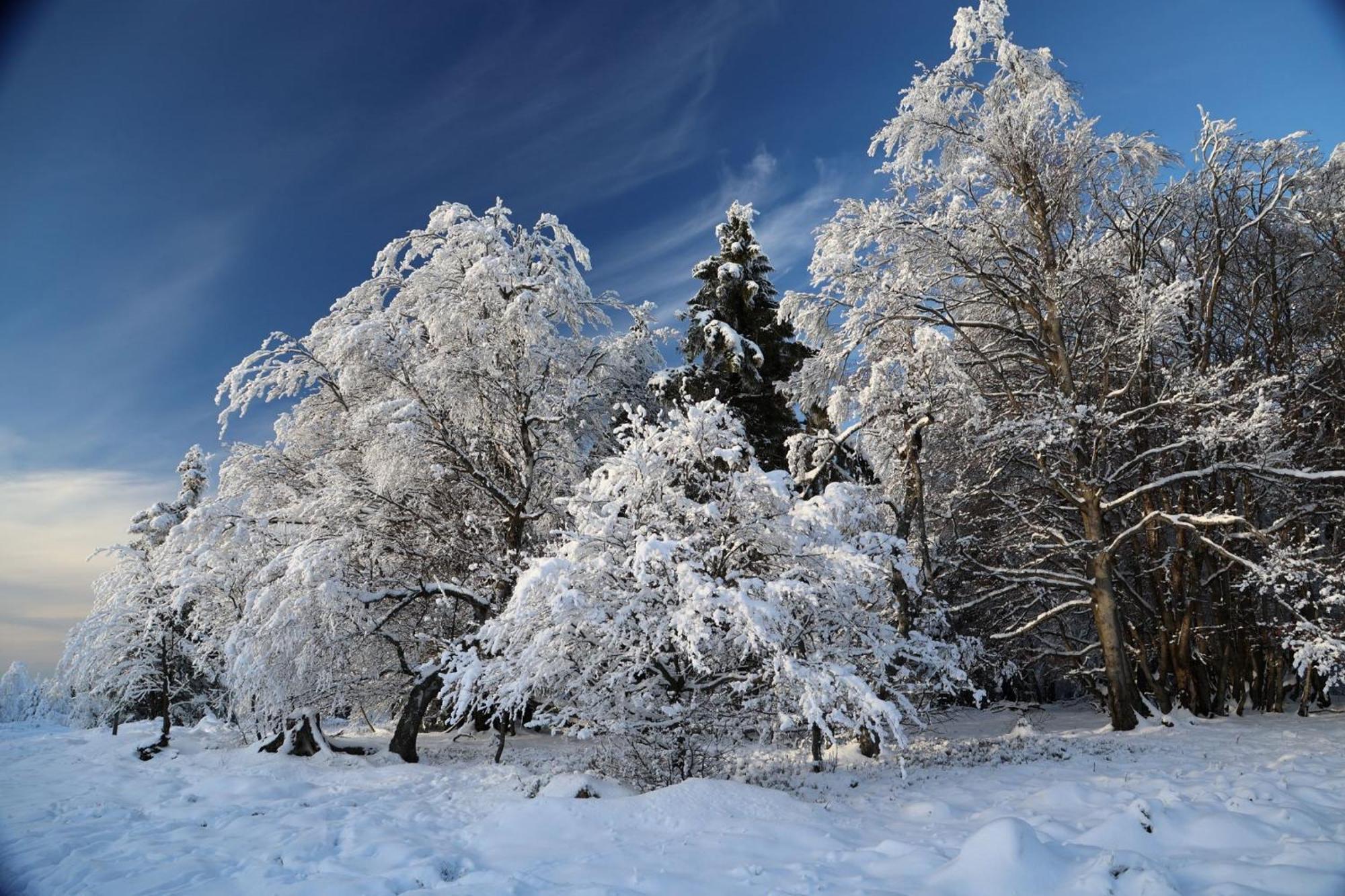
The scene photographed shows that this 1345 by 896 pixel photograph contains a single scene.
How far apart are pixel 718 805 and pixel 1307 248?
16.5 metres

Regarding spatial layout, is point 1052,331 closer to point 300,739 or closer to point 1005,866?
point 1005,866

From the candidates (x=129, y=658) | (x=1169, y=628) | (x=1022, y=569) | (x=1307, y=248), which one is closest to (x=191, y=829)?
(x=1022, y=569)

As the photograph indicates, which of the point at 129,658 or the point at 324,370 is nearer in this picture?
the point at 324,370

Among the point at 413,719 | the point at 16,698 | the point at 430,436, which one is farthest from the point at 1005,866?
the point at 16,698

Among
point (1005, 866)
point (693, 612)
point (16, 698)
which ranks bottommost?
point (16, 698)

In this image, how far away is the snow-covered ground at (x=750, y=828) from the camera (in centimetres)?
432

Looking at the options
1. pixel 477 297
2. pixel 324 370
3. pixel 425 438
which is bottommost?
pixel 425 438

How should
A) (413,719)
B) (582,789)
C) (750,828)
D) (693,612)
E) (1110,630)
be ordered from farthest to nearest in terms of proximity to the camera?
(413,719), (1110,630), (582,789), (693,612), (750,828)

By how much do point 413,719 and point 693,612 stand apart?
730 centimetres

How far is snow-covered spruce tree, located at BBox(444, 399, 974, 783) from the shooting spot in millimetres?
7012

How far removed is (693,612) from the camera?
22.1 ft

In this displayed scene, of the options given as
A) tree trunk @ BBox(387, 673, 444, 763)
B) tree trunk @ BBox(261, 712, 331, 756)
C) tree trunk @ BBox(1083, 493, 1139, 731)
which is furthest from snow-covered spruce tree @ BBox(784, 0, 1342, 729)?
tree trunk @ BBox(261, 712, 331, 756)

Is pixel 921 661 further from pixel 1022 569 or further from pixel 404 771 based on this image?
A: pixel 404 771

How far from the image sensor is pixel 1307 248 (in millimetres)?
13578
